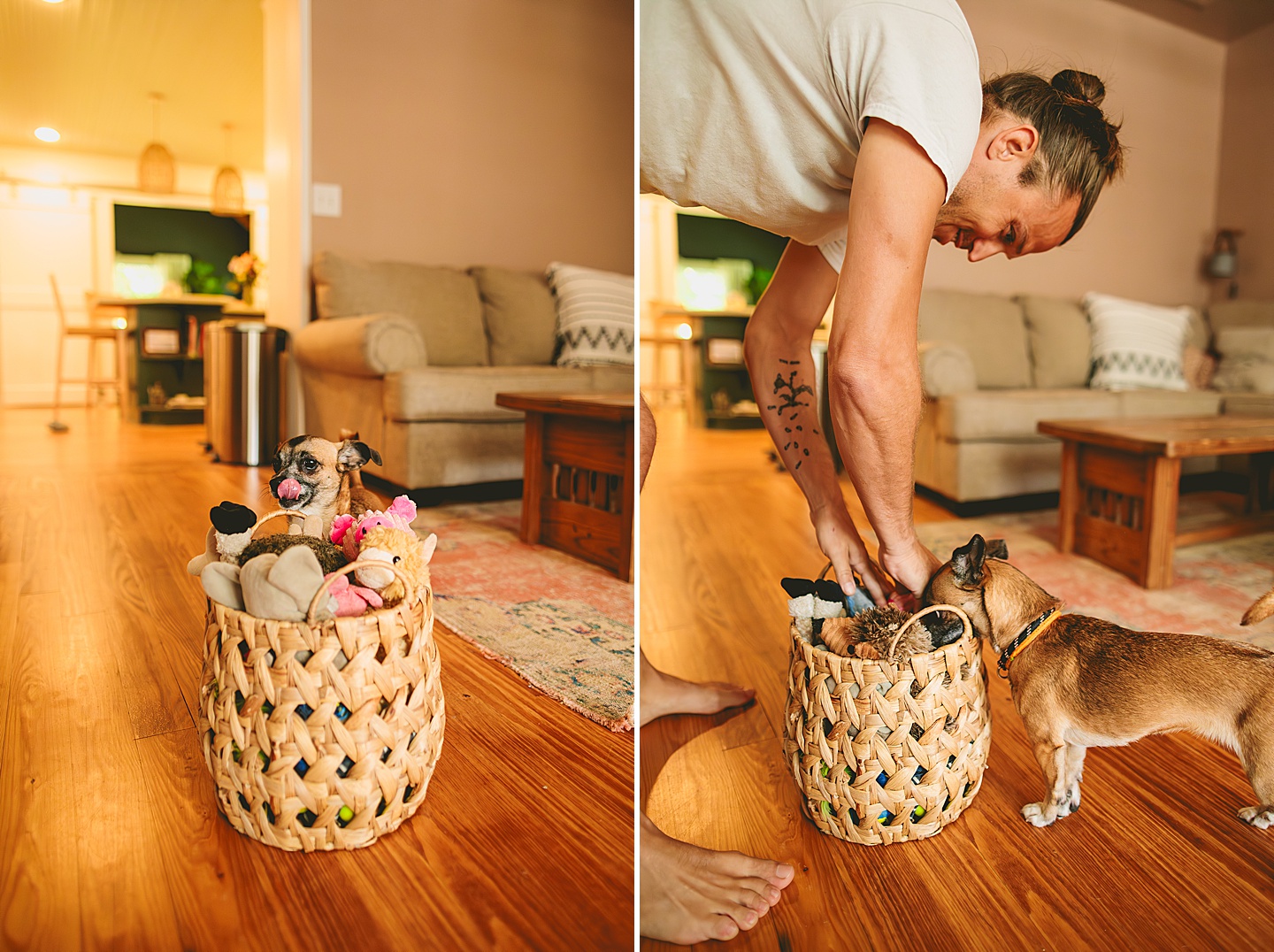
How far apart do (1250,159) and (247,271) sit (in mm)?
3087

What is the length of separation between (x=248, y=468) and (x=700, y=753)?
3.07 feet

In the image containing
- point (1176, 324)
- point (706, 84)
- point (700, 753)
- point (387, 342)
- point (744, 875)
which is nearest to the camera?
point (744, 875)

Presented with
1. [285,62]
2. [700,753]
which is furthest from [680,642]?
[285,62]

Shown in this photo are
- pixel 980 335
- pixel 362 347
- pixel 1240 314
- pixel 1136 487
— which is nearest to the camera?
pixel 1240 314

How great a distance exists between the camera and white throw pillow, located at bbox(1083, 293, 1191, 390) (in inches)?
62.8

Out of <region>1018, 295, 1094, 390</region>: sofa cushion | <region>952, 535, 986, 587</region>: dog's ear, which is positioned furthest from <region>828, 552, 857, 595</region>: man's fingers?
<region>1018, 295, 1094, 390</region>: sofa cushion

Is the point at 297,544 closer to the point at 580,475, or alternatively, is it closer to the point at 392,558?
the point at 392,558

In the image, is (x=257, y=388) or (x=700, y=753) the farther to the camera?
(x=257, y=388)

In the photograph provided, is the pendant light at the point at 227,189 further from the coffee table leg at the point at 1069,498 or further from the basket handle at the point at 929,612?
the basket handle at the point at 929,612

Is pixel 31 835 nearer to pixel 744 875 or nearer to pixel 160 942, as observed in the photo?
pixel 160 942

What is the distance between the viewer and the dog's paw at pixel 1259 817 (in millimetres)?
752

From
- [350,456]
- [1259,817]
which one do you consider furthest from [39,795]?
[1259,817]

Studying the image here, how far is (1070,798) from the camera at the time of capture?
2.54ft

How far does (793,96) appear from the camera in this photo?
749 millimetres
